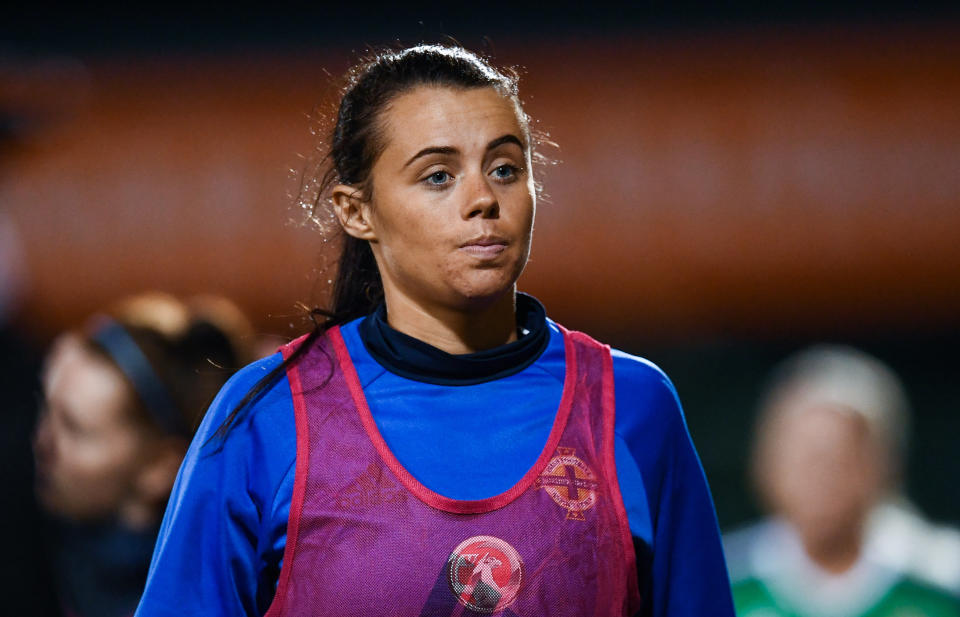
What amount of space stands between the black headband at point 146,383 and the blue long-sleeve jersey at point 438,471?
3.54 feet

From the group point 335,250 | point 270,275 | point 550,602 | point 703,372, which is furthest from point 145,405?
point 703,372

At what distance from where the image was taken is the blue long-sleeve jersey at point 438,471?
137 centimetres

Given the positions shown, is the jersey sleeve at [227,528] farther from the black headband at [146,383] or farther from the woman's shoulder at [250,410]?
the black headband at [146,383]

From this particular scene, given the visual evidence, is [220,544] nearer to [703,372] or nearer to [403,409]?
[403,409]

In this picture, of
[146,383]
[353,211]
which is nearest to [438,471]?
[353,211]

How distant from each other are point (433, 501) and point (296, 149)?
3434 mm

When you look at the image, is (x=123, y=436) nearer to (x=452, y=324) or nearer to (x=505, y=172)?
(x=452, y=324)

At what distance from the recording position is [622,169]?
4566mm

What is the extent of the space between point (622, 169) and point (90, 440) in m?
2.56

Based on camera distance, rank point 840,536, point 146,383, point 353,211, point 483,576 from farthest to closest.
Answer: point 840,536 → point 146,383 → point 353,211 → point 483,576

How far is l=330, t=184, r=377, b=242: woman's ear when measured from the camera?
5.08 feet

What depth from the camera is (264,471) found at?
4.58ft

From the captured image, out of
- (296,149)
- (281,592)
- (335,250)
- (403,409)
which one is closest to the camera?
(281,592)

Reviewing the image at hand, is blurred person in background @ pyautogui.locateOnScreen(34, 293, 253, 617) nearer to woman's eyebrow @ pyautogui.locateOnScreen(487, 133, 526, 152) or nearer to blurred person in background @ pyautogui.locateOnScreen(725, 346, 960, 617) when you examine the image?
woman's eyebrow @ pyautogui.locateOnScreen(487, 133, 526, 152)
